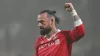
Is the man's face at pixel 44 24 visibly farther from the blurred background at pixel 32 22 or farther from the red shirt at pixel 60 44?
the blurred background at pixel 32 22

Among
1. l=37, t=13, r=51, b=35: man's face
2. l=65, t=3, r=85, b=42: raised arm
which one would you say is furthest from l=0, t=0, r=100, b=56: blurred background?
l=65, t=3, r=85, b=42: raised arm

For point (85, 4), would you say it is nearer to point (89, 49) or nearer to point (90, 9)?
point (90, 9)

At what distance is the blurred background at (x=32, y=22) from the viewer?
5516 millimetres

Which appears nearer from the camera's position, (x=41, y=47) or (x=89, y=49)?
(x=41, y=47)

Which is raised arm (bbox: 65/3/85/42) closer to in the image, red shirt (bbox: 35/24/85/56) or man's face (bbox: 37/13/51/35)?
red shirt (bbox: 35/24/85/56)

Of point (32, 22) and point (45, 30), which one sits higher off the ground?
point (45, 30)

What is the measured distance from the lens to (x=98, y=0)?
5.52 meters

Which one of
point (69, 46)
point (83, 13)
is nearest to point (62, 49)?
point (69, 46)

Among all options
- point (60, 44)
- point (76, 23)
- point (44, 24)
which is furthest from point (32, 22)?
point (76, 23)

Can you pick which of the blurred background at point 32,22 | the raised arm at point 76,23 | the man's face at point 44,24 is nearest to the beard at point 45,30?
the man's face at point 44,24

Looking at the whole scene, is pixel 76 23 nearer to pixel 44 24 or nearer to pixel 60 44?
pixel 60 44

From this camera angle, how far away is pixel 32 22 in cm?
554

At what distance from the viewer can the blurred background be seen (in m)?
5.52

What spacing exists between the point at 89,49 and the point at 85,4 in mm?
633
